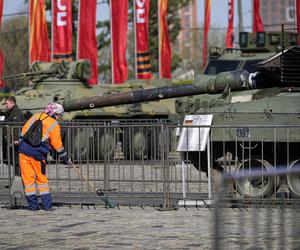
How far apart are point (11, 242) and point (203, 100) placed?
43.1 ft

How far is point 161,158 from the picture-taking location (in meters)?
13.1

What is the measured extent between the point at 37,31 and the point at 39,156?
18.3m

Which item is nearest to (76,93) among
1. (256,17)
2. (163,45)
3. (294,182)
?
(163,45)

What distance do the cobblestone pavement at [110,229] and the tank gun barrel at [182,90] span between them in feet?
11.2

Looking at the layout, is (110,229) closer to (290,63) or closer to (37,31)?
(290,63)

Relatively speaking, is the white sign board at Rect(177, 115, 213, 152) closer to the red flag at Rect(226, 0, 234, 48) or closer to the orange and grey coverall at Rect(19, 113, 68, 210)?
the orange and grey coverall at Rect(19, 113, 68, 210)

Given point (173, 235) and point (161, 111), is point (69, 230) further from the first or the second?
point (161, 111)

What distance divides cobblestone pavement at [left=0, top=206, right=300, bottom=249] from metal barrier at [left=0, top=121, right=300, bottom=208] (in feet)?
1.72

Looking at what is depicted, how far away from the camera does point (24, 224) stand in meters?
11.5

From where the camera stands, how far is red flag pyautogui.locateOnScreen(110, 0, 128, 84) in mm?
30859

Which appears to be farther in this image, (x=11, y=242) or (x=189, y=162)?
(x=189, y=162)

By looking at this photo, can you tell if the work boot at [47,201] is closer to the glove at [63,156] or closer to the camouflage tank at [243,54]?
the glove at [63,156]

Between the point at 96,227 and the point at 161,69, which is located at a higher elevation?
the point at 161,69

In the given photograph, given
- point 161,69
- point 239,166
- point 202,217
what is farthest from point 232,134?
point 161,69
